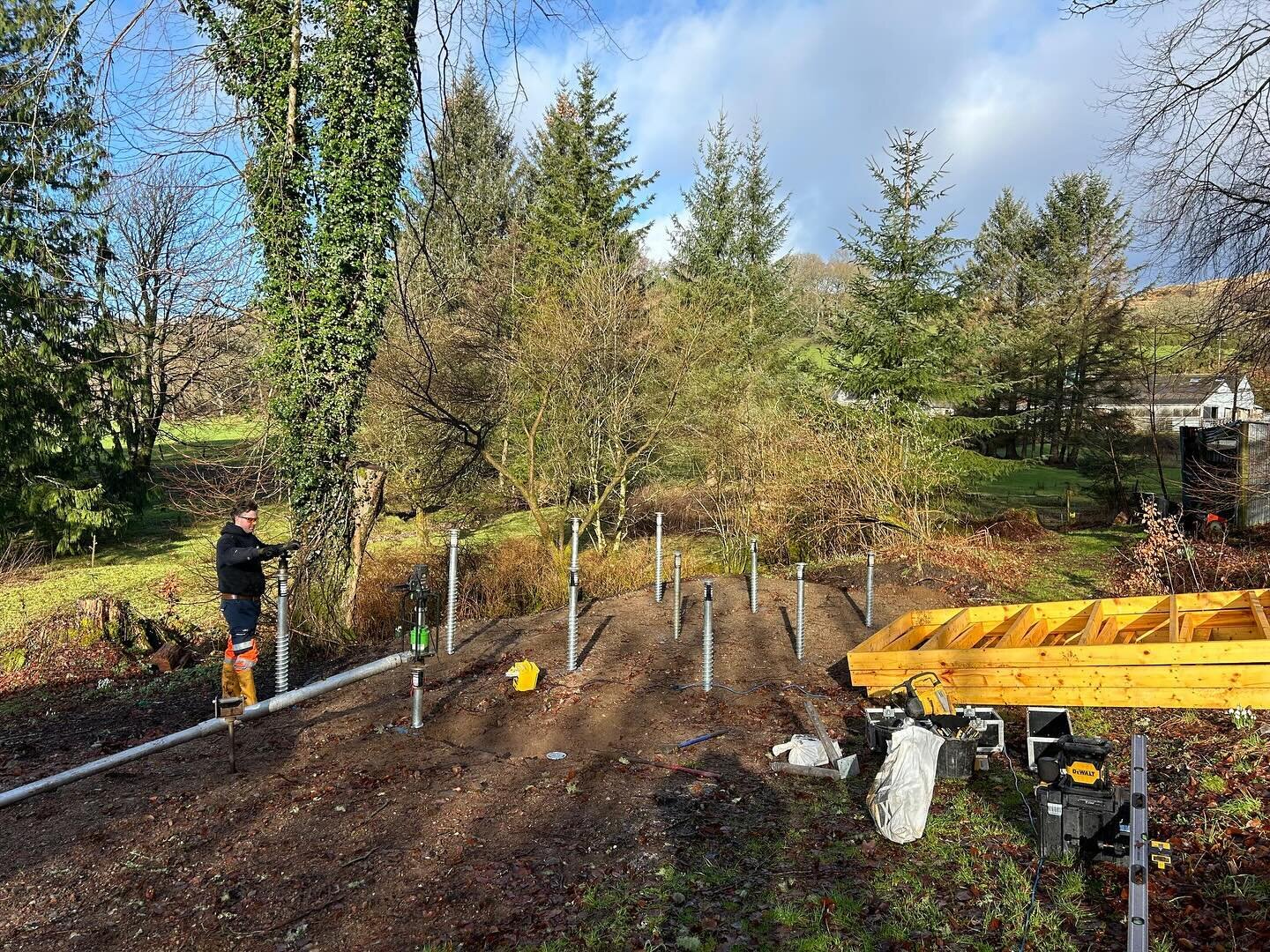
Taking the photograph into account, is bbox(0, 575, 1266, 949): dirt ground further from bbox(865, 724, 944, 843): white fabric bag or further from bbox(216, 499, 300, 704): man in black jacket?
bbox(216, 499, 300, 704): man in black jacket

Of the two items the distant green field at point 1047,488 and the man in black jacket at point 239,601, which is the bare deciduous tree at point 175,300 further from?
the distant green field at point 1047,488

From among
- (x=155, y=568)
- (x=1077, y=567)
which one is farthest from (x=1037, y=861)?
(x=155, y=568)

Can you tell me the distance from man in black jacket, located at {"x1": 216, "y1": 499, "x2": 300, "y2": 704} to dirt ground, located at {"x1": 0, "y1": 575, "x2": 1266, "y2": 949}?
67cm

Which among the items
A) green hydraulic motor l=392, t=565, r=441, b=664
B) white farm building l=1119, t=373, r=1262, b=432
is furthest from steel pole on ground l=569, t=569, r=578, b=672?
white farm building l=1119, t=373, r=1262, b=432

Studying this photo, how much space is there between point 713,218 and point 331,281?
75.2 ft

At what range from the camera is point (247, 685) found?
295 inches

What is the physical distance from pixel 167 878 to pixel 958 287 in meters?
18.8

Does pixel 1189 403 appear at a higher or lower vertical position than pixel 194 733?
higher

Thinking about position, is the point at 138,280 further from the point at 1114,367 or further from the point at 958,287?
the point at 1114,367

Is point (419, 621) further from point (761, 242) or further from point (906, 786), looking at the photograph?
point (761, 242)

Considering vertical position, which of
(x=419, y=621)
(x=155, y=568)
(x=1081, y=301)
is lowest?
(x=155, y=568)

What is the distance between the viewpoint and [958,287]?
18797 mm

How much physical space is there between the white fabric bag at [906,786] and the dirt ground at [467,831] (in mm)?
130

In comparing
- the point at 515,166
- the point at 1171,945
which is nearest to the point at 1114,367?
the point at 515,166
